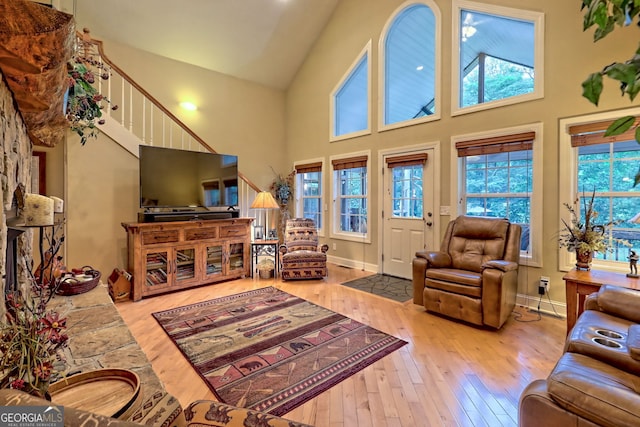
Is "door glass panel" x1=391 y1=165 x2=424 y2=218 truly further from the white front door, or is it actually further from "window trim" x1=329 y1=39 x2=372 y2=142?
"window trim" x1=329 y1=39 x2=372 y2=142

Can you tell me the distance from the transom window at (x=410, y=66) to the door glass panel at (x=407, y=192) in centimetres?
77

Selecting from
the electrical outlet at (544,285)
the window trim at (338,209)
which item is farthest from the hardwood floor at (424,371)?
the window trim at (338,209)

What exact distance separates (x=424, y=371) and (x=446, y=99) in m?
3.46

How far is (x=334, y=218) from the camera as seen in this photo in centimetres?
563

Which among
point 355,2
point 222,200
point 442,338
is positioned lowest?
point 442,338

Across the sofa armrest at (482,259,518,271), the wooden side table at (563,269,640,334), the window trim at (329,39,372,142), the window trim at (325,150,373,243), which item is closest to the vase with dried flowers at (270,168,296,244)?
the window trim at (325,150,373,243)

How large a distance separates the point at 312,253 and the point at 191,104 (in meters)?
3.48

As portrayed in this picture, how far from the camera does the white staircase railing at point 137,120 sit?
13.1ft

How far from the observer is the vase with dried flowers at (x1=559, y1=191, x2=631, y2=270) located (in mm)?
2717

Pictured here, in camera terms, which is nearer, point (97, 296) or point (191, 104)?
point (97, 296)

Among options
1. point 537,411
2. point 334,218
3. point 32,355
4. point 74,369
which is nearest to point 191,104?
point 334,218

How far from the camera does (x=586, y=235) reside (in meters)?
2.76

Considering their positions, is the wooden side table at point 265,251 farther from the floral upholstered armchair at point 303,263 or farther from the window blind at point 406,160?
the window blind at point 406,160

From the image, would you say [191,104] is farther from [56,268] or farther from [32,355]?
[32,355]
